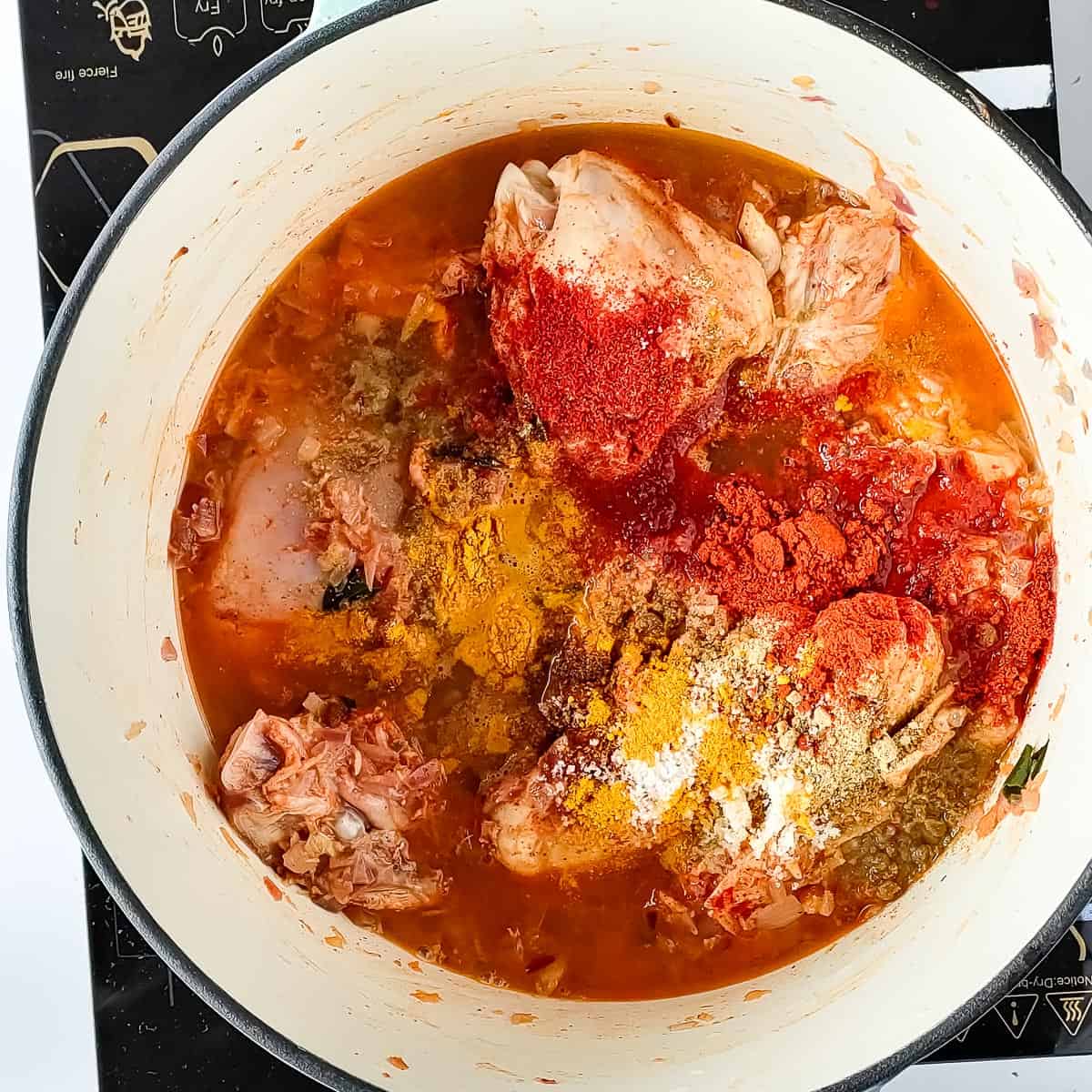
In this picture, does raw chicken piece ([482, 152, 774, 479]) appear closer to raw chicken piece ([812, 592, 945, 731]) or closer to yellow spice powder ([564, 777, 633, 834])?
raw chicken piece ([812, 592, 945, 731])

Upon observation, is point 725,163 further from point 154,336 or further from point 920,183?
point 154,336

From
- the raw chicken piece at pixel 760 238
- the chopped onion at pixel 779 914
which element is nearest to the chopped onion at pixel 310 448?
the raw chicken piece at pixel 760 238

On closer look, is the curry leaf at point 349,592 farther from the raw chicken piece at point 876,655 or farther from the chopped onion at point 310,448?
the raw chicken piece at point 876,655

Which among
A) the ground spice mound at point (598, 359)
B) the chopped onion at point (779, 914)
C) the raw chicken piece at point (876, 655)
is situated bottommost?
the chopped onion at point (779, 914)

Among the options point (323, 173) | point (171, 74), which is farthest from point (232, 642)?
point (171, 74)

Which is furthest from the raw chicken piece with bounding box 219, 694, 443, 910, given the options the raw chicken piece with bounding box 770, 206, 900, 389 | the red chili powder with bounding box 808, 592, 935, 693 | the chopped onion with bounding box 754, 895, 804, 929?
the raw chicken piece with bounding box 770, 206, 900, 389

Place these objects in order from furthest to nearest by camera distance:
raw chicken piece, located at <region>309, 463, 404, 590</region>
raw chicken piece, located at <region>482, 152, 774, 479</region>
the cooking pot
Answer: raw chicken piece, located at <region>309, 463, 404, 590</region>, raw chicken piece, located at <region>482, 152, 774, 479</region>, the cooking pot
